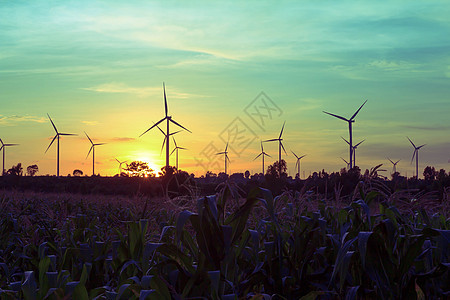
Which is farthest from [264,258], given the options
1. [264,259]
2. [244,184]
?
[244,184]

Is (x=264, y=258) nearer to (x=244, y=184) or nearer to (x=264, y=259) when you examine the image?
(x=264, y=259)

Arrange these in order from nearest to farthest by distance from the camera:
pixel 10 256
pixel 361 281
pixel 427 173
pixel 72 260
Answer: pixel 361 281, pixel 72 260, pixel 10 256, pixel 427 173

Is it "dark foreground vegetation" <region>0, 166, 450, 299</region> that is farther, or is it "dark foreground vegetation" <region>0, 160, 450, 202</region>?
"dark foreground vegetation" <region>0, 160, 450, 202</region>

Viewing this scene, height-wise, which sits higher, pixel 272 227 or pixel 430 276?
pixel 272 227

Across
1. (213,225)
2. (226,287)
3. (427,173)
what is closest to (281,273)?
(226,287)

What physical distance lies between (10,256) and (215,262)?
8.97 m

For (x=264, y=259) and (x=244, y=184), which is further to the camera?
(x=244, y=184)

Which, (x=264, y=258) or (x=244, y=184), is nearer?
(x=264, y=258)

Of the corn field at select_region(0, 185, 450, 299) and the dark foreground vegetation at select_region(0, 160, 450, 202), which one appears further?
the dark foreground vegetation at select_region(0, 160, 450, 202)

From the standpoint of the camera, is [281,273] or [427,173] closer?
[281,273]

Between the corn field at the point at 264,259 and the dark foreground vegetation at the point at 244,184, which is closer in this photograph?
the corn field at the point at 264,259

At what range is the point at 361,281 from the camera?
7.32 meters

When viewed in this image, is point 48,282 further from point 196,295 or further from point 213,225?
point 213,225

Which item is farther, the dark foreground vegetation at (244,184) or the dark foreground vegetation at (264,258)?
the dark foreground vegetation at (244,184)
